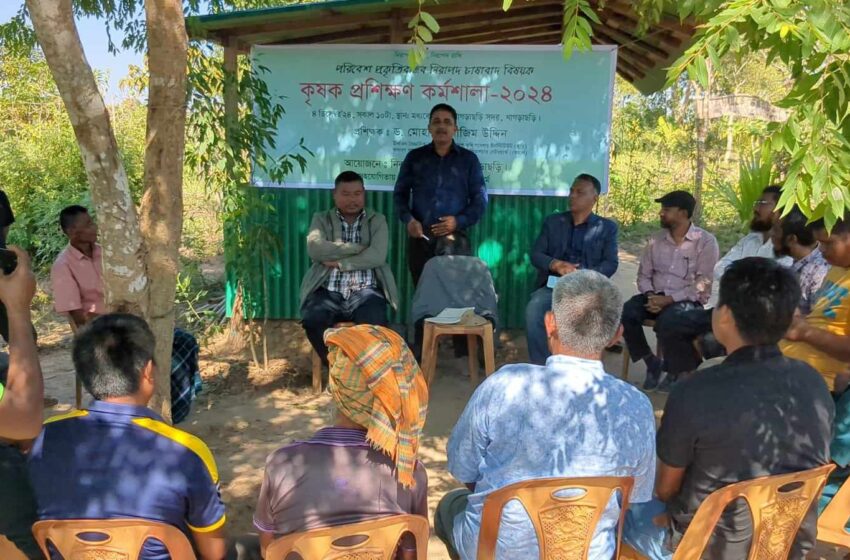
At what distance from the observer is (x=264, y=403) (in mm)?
4898

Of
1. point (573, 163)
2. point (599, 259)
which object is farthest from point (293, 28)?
point (599, 259)

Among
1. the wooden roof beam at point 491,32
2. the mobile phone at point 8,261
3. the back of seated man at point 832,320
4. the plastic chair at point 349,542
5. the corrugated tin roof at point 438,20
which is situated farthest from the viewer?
the wooden roof beam at point 491,32

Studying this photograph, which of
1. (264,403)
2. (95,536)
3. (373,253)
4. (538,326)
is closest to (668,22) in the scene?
(538,326)

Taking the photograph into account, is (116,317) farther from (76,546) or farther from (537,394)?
(537,394)

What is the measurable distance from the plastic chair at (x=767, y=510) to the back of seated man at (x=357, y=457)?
0.84 metres

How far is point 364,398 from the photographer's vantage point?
6.40 feet

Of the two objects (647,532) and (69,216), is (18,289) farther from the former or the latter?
(69,216)

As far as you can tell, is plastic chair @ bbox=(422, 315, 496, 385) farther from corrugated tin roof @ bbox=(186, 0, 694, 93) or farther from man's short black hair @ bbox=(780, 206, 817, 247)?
corrugated tin roof @ bbox=(186, 0, 694, 93)

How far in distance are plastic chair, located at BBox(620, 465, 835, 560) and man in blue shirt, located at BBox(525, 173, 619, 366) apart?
9.18 feet

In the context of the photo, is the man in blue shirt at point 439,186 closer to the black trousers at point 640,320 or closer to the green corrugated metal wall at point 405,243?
the green corrugated metal wall at point 405,243

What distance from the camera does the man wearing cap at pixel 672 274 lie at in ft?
16.2

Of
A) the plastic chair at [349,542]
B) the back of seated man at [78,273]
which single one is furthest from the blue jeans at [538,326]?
the plastic chair at [349,542]

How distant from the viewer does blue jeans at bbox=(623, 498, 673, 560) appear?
7.75ft

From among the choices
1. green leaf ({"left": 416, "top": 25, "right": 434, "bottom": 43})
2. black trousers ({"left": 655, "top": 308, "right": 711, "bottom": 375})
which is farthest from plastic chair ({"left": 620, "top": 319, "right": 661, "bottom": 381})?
green leaf ({"left": 416, "top": 25, "right": 434, "bottom": 43})
